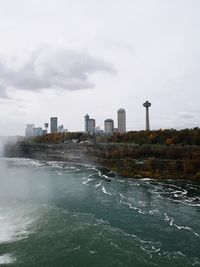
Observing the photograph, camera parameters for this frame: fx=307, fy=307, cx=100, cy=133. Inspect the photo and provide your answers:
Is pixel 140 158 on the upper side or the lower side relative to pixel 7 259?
upper

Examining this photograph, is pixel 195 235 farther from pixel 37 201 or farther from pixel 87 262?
pixel 37 201

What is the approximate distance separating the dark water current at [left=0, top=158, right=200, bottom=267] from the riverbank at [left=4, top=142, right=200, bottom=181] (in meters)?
15.2

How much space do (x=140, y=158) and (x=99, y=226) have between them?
55697 millimetres

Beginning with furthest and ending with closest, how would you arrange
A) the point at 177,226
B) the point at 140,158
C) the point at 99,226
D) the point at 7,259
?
1. the point at 140,158
2. the point at 177,226
3. the point at 99,226
4. the point at 7,259

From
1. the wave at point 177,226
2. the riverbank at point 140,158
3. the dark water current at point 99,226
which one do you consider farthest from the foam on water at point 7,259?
the riverbank at point 140,158

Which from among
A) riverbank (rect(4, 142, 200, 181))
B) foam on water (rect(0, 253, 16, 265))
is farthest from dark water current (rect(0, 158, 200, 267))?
riverbank (rect(4, 142, 200, 181))

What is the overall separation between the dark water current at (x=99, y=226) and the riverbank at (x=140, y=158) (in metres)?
15.2

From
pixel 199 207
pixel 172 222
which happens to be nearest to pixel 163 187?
Result: pixel 199 207

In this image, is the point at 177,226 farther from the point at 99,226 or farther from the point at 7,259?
the point at 7,259

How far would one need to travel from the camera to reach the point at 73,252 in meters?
25.5

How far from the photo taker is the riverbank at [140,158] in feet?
229

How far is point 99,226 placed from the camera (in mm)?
32000

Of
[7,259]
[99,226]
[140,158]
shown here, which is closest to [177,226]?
[99,226]

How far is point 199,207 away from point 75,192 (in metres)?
20.0
